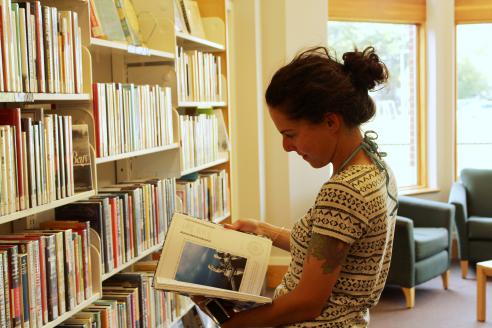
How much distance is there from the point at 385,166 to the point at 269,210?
3.66m

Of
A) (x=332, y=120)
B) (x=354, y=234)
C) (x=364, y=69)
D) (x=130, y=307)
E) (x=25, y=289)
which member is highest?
(x=364, y=69)

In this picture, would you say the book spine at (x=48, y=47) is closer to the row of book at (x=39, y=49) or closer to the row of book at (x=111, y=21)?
the row of book at (x=39, y=49)

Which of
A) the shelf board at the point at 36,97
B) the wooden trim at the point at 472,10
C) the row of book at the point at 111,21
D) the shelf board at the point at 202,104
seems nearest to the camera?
the shelf board at the point at 36,97

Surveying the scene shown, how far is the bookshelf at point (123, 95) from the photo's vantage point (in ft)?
6.88

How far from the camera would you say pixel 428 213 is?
16.3 ft

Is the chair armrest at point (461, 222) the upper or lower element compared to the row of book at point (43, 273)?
lower

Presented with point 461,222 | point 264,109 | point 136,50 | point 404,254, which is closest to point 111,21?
point 136,50

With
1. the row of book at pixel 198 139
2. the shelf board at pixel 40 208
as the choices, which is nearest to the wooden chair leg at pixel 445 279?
the row of book at pixel 198 139

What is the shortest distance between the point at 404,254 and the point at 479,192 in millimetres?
1474

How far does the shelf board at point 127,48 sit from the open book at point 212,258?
3.06ft

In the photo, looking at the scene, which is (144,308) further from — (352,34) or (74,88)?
Answer: (352,34)

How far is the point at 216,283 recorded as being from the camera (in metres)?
1.59

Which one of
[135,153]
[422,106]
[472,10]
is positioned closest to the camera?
[135,153]

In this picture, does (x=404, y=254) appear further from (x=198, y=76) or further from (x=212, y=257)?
(x=212, y=257)
